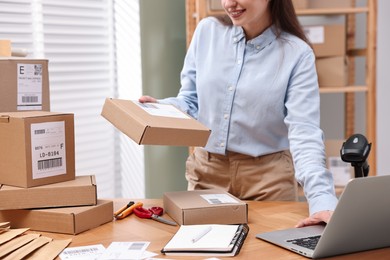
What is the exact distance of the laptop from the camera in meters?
1.18

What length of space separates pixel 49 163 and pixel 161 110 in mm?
355

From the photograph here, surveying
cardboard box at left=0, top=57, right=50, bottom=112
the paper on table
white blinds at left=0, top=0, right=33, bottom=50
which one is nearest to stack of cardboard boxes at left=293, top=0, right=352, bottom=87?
white blinds at left=0, top=0, right=33, bottom=50

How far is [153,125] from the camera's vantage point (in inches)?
57.8

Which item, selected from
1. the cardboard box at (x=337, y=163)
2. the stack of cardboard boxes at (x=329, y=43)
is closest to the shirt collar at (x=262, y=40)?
the stack of cardboard boxes at (x=329, y=43)

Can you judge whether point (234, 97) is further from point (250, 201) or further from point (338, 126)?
point (338, 126)

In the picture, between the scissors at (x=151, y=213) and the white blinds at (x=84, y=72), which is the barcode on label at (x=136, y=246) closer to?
the scissors at (x=151, y=213)

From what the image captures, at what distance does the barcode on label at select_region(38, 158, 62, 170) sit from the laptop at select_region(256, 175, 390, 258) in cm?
62

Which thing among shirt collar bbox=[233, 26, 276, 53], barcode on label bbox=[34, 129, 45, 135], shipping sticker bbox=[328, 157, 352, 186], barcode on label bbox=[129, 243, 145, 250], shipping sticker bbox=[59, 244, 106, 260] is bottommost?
shipping sticker bbox=[328, 157, 352, 186]

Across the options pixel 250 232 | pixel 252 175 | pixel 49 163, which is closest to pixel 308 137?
pixel 252 175

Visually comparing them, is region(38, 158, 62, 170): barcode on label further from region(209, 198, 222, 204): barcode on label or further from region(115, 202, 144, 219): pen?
region(209, 198, 222, 204): barcode on label

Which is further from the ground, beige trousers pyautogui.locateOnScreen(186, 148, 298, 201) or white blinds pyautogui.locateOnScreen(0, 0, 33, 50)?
white blinds pyautogui.locateOnScreen(0, 0, 33, 50)

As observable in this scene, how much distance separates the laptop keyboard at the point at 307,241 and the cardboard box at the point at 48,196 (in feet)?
1.77

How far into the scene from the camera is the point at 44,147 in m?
1.52

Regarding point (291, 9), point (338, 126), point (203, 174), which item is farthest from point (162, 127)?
point (338, 126)
